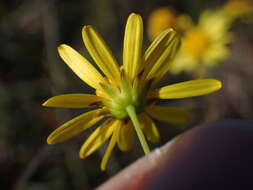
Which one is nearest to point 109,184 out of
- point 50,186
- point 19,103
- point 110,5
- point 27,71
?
point 50,186

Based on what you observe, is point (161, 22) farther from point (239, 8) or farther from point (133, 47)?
point (133, 47)

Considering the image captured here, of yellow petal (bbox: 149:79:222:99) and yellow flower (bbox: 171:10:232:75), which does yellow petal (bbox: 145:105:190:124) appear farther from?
yellow flower (bbox: 171:10:232:75)

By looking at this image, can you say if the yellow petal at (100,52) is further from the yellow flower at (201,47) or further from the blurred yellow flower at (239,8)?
the blurred yellow flower at (239,8)

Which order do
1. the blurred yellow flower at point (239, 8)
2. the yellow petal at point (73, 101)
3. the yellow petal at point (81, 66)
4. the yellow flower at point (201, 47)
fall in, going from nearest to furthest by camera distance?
1. the yellow petal at point (73, 101)
2. the yellow petal at point (81, 66)
3. the yellow flower at point (201, 47)
4. the blurred yellow flower at point (239, 8)

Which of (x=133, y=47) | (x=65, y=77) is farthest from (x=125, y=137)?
(x=65, y=77)

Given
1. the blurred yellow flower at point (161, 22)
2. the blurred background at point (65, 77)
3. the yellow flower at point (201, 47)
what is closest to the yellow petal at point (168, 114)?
the blurred background at point (65, 77)

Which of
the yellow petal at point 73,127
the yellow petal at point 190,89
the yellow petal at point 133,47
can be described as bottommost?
the yellow petal at point 190,89
